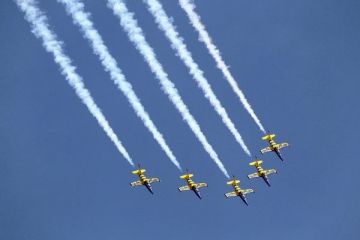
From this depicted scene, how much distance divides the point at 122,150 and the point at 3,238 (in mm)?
71047

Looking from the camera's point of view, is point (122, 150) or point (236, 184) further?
point (236, 184)

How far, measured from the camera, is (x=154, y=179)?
111 m

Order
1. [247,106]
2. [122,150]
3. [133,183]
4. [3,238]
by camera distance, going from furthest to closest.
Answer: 1. [3,238]
2. [133,183]
3. [247,106]
4. [122,150]

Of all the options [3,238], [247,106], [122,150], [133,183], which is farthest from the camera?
[3,238]

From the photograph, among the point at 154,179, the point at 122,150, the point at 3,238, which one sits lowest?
the point at 122,150

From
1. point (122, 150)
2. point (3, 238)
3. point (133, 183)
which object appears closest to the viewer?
point (122, 150)

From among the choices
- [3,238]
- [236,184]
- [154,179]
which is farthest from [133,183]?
[3,238]

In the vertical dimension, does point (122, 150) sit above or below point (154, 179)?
below

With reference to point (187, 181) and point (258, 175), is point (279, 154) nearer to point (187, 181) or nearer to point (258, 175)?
point (258, 175)

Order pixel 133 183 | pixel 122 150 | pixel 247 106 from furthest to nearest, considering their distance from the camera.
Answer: pixel 133 183 < pixel 247 106 < pixel 122 150

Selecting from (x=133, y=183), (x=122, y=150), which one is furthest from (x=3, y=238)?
(x=122, y=150)

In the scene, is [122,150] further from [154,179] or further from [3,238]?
[3,238]

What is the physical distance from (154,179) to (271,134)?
49.6 feet

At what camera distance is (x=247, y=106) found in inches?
3821
